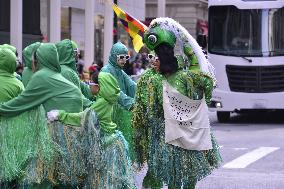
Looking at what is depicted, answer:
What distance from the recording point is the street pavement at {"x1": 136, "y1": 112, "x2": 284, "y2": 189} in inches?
457

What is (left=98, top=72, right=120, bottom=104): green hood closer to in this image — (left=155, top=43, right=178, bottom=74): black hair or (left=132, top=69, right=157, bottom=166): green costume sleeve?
(left=132, top=69, right=157, bottom=166): green costume sleeve

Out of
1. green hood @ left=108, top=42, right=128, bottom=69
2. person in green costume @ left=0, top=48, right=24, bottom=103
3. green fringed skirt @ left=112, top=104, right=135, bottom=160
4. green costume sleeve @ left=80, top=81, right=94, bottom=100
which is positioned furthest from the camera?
green hood @ left=108, top=42, right=128, bottom=69

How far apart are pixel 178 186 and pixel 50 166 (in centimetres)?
118

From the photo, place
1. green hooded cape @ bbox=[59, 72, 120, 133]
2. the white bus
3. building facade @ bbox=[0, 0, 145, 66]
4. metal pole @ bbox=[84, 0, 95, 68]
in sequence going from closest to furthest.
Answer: green hooded cape @ bbox=[59, 72, 120, 133] → the white bus → building facade @ bbox=[0, 0, 145, 66] → metal pole @ bbox=[84, 0, 95, 68]

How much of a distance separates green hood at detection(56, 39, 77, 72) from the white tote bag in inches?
56.6

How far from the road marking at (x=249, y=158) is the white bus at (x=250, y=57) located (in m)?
4.86

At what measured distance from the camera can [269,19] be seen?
69.2 feet

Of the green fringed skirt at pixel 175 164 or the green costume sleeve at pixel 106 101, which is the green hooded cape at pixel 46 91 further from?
the green fringed skirt at pixel 175 164

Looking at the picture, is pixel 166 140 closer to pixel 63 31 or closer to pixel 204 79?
pixel 204 79

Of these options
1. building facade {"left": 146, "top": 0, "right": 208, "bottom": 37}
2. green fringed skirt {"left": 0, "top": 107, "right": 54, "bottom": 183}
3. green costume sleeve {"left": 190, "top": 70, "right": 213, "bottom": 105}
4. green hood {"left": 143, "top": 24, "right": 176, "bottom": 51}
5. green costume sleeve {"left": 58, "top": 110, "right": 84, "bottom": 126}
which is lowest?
green fringed skirt {"left": 0, "top": 107, "right": 54, "bottom": 183}

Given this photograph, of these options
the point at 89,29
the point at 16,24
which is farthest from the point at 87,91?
the point at 89,29

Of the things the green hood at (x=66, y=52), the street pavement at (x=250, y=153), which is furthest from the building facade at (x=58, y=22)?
the green hood at (x=66, y=52)

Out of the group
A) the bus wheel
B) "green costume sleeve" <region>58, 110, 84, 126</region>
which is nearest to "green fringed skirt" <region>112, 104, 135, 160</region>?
"green costume sleeve" <region>58, 110, 84, 126</region>

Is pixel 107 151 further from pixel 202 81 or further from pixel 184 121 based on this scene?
pixel 202 81
